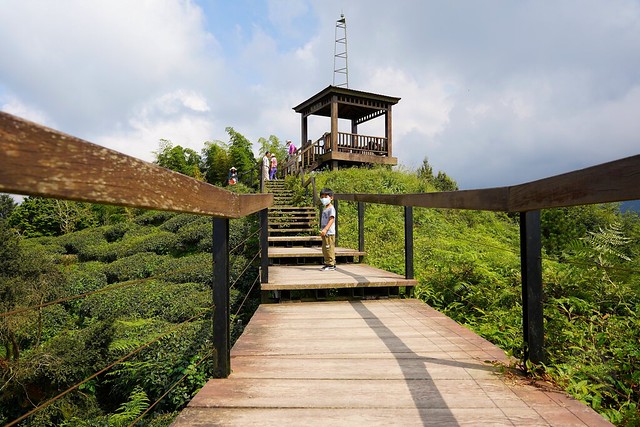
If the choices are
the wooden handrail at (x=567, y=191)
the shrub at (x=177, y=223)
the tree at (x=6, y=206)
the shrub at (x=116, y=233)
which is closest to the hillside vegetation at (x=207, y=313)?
the wooden handrail at (x=567, y=191)

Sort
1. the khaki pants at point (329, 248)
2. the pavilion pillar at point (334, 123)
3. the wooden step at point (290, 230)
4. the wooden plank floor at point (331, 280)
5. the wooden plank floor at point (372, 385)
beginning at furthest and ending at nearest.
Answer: the pavilion pillar at point (334, 123), the wooden step at point (290, 230), the khaki pants at point (329, 248), the wooden plank floor at point (331, 280), the wooden plank floor at point (372, 385)

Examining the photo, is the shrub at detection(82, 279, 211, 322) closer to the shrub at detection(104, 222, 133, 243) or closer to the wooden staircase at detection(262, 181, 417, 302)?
the wooden staircase at detection(262, 181, 417, 302)

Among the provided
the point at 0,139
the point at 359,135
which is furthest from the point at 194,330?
the point at 359,135

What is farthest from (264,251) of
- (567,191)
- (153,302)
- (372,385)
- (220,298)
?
(153,302)

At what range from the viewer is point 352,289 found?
4.33 meters

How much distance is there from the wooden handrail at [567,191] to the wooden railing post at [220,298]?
1641 mm

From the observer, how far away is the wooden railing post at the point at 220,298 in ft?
6.86

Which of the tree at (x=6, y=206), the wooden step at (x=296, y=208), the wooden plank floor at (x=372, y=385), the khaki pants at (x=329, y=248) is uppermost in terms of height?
the tree at (x=6, y=206)

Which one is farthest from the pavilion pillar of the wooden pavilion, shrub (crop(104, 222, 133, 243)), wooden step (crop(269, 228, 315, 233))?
shrub (crop(104, 222, 133, 243))

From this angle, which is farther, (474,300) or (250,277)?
(250,277)

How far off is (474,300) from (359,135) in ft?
54.3

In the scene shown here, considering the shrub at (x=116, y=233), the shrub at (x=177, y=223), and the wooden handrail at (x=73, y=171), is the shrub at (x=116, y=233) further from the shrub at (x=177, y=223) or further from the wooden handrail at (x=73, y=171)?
the wooden handrail at (x=73, y=171)

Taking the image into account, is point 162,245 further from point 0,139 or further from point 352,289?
point 0,139

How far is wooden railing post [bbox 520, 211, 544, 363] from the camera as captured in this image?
2.12 m
